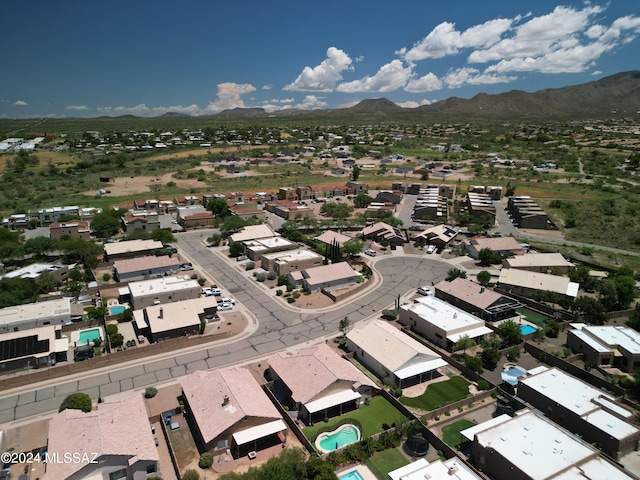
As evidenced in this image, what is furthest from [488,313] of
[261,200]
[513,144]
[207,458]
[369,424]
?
[513,144]

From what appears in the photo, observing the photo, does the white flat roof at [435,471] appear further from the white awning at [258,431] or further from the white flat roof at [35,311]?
the white flat roof at [35,311]

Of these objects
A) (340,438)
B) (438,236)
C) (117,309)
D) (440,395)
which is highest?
(438,236)

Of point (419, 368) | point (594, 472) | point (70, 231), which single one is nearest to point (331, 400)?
point (419, 368)

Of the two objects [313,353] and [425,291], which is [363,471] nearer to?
[313,353]

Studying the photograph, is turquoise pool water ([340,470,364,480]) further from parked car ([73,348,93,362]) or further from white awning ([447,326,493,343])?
parked car ([73,348,93,362])

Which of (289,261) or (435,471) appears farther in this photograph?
(289,261)

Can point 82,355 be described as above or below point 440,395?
above

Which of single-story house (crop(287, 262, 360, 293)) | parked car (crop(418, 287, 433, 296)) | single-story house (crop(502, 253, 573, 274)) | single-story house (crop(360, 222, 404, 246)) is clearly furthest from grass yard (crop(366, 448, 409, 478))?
single-story house (crop(360, 222, 404, 246))
